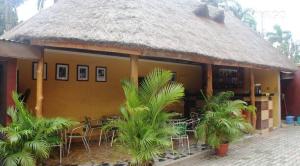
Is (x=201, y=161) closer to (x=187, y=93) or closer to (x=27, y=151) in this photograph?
(x=27, y=151)

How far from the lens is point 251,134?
31.7 feet

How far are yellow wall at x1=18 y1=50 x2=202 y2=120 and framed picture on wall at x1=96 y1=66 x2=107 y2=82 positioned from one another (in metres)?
0.10

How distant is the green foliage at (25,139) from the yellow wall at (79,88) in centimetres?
253

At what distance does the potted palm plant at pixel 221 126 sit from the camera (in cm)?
684

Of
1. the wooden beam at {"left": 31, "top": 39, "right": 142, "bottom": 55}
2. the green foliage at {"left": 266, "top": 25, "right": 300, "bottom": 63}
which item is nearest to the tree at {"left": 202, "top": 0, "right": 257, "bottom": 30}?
the green foliage at {"left": 266, "top": 25, "right": 300, "bottom": 63}

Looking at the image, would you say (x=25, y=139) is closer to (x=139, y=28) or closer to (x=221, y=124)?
(x=139, y=28)

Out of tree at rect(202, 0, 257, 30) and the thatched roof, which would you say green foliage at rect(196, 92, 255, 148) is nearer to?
the thatched roof

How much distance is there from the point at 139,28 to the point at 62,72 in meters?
2.70

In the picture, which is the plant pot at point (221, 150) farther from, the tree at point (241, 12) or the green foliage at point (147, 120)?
the tree at point (241, 12)

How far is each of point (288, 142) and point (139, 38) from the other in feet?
17.8

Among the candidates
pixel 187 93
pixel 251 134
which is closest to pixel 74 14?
pixel 187 93

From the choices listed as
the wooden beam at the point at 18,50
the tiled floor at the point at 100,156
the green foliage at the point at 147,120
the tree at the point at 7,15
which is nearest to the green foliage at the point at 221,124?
the tiled floor at the point at 100,156

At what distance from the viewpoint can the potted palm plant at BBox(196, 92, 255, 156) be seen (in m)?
6.84

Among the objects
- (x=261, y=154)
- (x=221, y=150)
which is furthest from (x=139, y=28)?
(x=261, y=154)
